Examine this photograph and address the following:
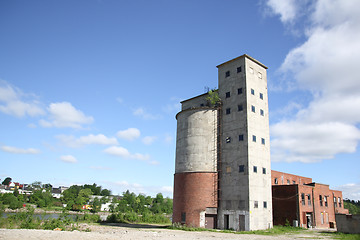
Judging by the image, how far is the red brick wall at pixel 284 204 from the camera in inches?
1657

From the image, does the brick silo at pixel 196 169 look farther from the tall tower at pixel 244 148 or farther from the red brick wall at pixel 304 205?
the red brick wall at pixel 304 205

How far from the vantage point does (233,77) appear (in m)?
41.9

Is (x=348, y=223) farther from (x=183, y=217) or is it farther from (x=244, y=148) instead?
(x=183, y=217)

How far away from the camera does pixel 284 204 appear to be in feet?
142

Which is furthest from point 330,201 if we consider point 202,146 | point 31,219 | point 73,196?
point 73,196

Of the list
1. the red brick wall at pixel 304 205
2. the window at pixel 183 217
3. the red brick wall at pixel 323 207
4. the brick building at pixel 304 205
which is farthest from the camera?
the red brick wall at pixel 323 207

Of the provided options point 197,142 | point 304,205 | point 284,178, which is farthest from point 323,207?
point 197,142

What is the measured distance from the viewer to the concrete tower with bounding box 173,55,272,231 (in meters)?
36.7

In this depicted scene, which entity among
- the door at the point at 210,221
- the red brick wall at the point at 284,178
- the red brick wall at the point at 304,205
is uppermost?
the red brick wall at the point at 284,178

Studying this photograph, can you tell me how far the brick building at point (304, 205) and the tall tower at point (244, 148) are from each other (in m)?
5.97

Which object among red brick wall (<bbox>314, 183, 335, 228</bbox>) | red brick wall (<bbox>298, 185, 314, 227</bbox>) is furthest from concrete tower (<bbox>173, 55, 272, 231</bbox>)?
red brick wall (<bbox>314, 183, 335, 228</bbox>)

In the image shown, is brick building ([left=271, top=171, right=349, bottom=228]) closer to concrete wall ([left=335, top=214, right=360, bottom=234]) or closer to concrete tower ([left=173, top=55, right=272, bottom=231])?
concrete tower ([left=173, top=55, right=272, bottom=231])

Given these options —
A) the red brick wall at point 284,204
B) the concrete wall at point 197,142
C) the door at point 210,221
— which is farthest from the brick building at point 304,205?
the concrete wall at point 197,142

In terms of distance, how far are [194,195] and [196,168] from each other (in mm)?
3784
